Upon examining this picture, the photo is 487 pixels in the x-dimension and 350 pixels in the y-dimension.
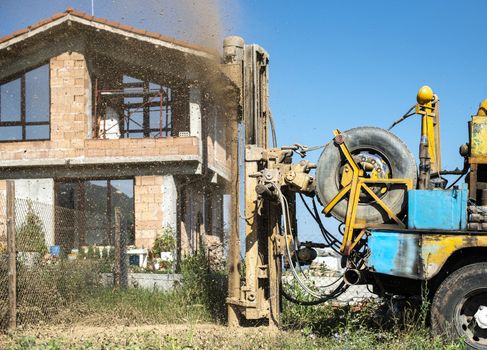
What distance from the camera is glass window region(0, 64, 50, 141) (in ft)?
80.9

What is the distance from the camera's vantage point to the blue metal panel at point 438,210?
26.5ft

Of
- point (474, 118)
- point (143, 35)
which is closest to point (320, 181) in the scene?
point (474, 118)

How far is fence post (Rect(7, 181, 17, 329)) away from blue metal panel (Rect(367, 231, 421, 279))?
17.1 feet

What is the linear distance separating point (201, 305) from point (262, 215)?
2.36 m

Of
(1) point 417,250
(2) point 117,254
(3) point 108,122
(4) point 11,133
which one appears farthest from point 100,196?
(1) point 417,250

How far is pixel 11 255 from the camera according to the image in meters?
10.8

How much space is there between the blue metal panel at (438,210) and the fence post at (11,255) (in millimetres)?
5652

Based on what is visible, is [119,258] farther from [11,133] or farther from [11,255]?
[11,133]

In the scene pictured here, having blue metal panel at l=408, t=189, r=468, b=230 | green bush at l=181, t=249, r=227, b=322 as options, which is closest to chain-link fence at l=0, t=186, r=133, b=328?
green bush at l=181, t=249, r=227, b=322

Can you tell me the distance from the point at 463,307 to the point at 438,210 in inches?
41.1

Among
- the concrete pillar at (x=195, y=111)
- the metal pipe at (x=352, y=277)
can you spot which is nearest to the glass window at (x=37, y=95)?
the concrete pillar at (x=195, y=111)

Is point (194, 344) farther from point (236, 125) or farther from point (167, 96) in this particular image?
point (167, 96)

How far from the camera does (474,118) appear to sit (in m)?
8.27

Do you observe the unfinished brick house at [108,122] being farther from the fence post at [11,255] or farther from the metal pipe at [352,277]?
the metal pipe at [352,277]
